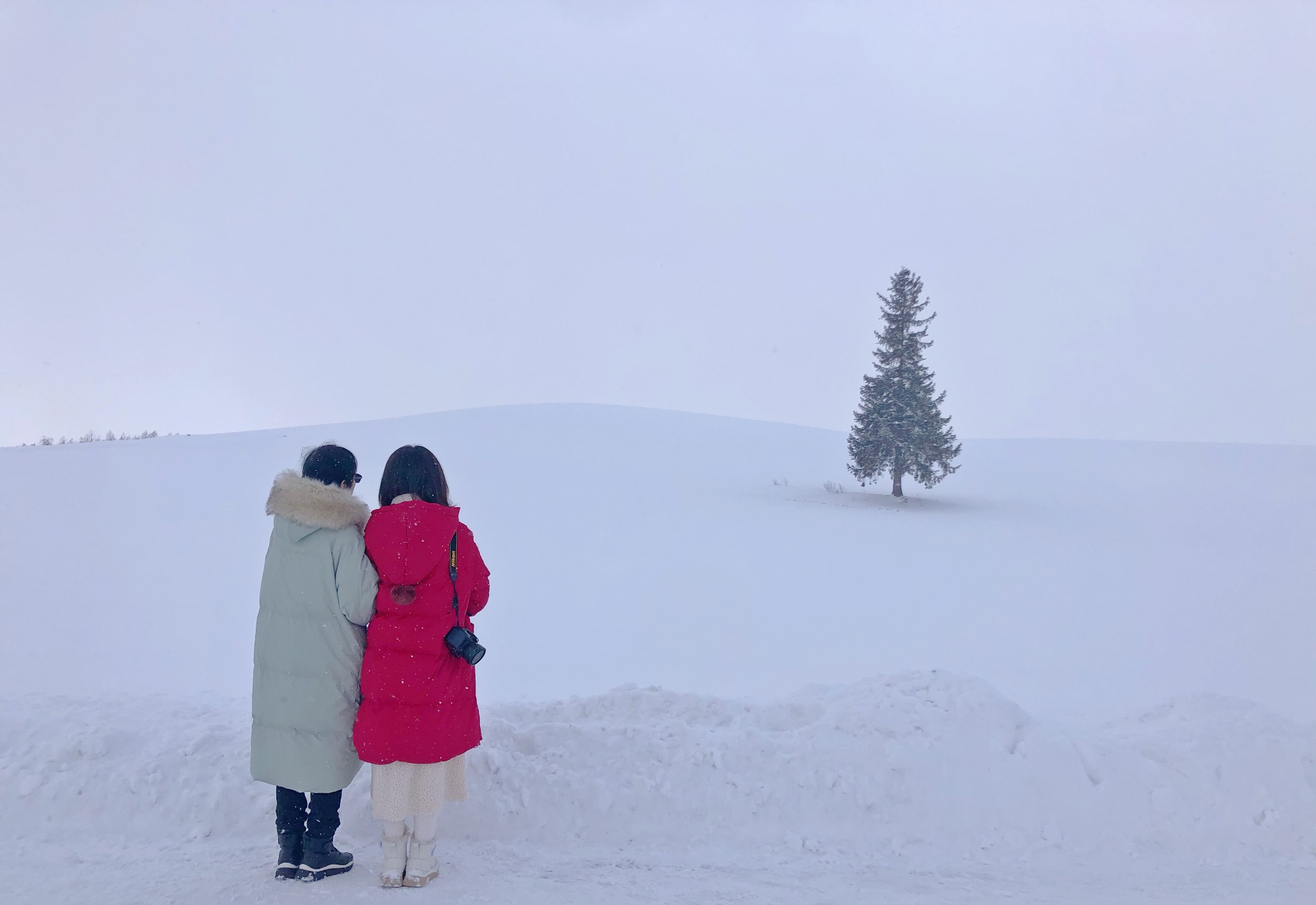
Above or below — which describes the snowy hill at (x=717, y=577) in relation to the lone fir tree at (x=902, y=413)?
below

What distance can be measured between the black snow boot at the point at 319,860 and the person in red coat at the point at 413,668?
25cm

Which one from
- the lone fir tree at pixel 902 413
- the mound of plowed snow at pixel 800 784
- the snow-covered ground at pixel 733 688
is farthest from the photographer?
the lone fir tree at pixel 902 413

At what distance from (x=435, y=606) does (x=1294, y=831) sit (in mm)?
4676

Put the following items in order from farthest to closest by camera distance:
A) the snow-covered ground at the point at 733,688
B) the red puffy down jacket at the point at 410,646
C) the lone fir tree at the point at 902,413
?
the lone fir tree at the point at 902,413, the snow-covered ground at the point at 733,688, the red puffy down jacket at the point at 410,646

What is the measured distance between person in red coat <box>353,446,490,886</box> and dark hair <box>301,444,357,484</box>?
24 centimetres

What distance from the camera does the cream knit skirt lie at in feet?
12.3

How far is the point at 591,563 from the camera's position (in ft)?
46.3

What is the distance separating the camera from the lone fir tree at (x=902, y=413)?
79.4ft

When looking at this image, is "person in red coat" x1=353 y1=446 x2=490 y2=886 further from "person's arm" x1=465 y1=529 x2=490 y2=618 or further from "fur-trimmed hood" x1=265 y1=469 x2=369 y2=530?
"fur-trimmed hood" x1=265 y1=469 x2=369 y2=530

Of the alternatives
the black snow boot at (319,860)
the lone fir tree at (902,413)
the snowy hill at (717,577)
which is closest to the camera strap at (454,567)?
the black snow boot at (319,860)

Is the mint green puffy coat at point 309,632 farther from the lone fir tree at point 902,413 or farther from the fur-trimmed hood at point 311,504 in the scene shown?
the lone fir tree at point 902,413

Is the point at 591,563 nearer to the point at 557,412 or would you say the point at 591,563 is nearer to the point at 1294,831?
the point at 1294,831

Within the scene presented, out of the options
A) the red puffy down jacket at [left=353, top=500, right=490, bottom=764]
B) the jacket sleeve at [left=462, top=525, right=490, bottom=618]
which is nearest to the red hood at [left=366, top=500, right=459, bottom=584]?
the red puffy down jacket at [left=353, top=500, right=490, bottom=764]

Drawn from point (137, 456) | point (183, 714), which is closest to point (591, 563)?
point (183, 714)
